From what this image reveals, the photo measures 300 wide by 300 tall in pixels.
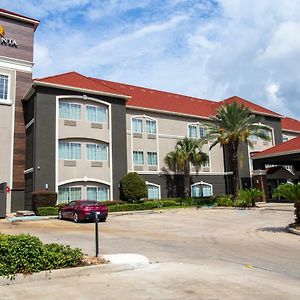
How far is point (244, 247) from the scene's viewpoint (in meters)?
12.4

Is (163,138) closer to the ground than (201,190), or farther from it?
farther from it

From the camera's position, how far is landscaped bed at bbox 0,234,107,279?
7637mm

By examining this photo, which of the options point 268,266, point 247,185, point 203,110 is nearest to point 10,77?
point 203,110

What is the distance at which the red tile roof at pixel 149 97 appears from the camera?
113 feet

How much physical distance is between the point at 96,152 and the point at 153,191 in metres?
7.90

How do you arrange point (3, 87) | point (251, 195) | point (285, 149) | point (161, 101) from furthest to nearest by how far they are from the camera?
point (161, 101)
point (285, 149)
point (3, 87)
point (251, 195)

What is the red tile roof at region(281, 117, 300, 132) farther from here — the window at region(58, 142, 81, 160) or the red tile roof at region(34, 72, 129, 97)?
the window at region(58, 142, 81, 160)

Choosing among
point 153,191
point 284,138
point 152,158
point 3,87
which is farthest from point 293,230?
point 284,138

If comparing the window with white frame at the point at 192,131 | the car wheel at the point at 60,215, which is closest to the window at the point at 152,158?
the window with white frame at the point at 192,131

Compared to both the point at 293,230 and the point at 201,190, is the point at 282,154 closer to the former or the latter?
the point at 201,190

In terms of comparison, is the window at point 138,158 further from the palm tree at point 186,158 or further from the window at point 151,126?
the palm tree at point 186,158

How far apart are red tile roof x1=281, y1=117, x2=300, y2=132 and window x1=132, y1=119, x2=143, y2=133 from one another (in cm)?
2424

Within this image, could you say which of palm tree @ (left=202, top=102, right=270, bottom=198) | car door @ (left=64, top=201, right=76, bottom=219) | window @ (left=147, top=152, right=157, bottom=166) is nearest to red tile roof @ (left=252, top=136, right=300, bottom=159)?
palm tree @ (left=202, top=102, right=270, bottom=198)

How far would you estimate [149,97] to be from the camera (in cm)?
4259
